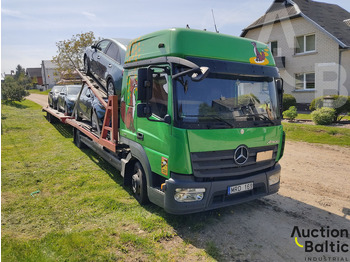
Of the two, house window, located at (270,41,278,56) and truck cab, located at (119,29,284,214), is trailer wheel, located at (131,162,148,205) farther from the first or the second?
house window, located at (270,41,278,56)

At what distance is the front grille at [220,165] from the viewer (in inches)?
146

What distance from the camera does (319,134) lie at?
1024cm

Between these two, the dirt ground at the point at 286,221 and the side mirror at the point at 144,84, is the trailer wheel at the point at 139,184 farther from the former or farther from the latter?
the side mirror at the point at 144,84

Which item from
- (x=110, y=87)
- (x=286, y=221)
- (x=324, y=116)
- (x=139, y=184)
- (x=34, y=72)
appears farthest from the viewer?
(x=34, y=72)

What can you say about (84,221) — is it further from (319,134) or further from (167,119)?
(319,134)

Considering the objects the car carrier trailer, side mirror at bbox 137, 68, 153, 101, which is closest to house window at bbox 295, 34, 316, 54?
the car carrier trailer

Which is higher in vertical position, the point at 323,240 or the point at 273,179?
the point at 273,179

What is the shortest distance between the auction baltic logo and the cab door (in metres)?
2.03

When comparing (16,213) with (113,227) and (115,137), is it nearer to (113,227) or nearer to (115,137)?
(113,227)

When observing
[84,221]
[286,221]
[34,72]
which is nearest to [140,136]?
[84,221]

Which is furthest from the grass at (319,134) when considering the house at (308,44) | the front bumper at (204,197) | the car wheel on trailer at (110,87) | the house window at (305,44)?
the house window at (305,44)

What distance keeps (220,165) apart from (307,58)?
18.0 m

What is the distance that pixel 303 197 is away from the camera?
5.14 m

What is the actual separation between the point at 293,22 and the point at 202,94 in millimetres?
18974
